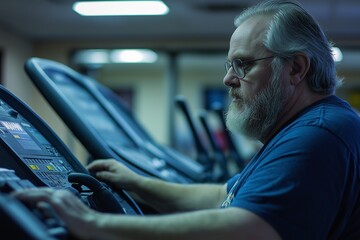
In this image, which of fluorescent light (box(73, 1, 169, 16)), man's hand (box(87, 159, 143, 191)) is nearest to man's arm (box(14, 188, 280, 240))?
man's hand (box(87, 159, 143, 191))

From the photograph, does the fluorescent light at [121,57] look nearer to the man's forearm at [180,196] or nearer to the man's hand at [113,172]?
the man's forearm at [180,196]

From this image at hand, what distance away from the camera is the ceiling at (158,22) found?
709 centimetres

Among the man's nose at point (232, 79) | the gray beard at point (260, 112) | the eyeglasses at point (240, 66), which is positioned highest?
the eyeglasses at point (240, 66)

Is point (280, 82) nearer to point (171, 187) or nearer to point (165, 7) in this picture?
point (171, 187)

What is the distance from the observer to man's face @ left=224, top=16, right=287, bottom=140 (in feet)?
5.24

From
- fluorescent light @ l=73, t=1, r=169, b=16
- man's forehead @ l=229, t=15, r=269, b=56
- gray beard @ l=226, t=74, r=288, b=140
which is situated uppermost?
man's forehead @ l=229, t=15, r=269, b=56

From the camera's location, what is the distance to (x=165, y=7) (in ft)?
23.6

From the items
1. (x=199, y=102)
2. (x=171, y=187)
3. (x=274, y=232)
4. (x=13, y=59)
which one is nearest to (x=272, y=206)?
(x=274, y=232)

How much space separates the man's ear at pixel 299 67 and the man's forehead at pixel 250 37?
3.5 inches

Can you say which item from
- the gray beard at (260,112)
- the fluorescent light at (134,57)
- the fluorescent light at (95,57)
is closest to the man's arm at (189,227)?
the gray beard at (260,112)

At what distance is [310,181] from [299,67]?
0.39 m

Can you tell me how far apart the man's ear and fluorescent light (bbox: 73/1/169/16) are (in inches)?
216

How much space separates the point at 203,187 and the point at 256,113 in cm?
68

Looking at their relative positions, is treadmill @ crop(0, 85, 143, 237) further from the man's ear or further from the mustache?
the man's ear
